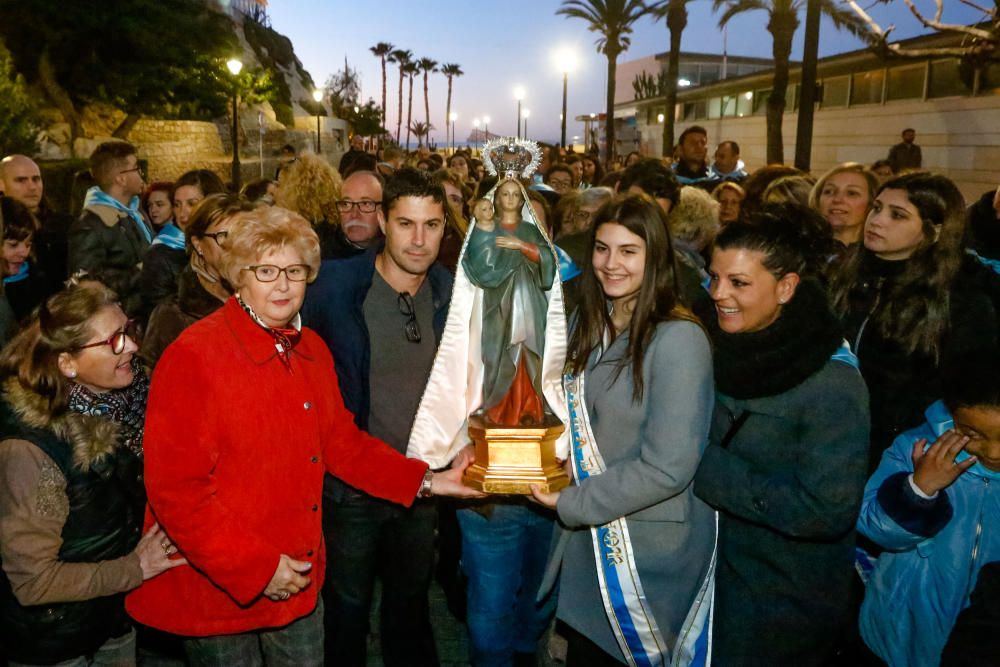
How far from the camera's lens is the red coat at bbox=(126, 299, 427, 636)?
93.0 inches

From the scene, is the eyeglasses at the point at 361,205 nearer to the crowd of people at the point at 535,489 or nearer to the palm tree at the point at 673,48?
the crowd of people at the point at 535,489

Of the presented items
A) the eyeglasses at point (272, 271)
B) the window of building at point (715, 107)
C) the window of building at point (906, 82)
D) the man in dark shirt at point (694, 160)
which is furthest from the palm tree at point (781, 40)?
the eyeglasses at point (272, 271)

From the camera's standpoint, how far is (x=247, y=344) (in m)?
2.54

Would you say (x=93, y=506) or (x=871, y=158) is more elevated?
(x=871, y=158)

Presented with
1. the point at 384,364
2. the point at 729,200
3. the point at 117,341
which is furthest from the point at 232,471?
the point at 729,200

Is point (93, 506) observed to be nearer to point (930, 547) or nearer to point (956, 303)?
point (930, 547)

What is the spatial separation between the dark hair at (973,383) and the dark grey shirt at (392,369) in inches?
84.8

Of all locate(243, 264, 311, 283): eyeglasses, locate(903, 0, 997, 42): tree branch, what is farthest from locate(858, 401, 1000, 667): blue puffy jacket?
locate(903, 0, 997, 42): tree branch

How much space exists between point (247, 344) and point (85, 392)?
70 centimetres

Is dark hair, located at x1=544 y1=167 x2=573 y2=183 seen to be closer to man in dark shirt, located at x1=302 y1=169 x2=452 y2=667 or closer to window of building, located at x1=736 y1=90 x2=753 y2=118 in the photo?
man in dark shirt, located at x1=302 y1=169 x2=452 y2=667

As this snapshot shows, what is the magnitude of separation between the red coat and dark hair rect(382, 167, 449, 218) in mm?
770

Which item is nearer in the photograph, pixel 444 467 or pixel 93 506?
pixel 93 506

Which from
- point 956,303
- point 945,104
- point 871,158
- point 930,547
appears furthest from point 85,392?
point 871,158

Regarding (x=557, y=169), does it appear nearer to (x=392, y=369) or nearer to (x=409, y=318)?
(x=409, y=318)
